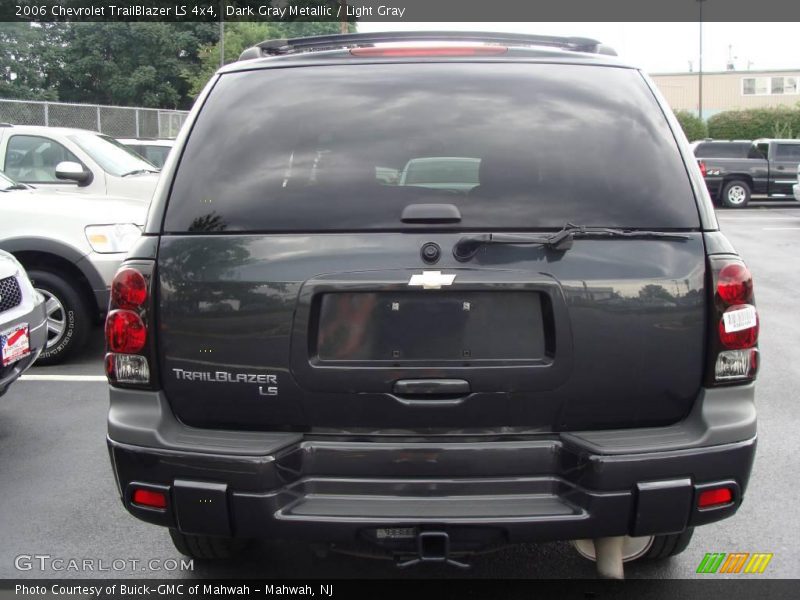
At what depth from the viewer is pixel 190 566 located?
3547 millimetres

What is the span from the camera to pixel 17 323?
5035 mm

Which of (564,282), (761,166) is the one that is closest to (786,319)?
(564,282)

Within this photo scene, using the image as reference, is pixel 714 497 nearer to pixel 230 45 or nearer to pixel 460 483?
pixel 460 483

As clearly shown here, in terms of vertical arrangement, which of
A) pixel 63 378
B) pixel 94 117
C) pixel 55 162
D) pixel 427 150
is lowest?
pixel 63 378

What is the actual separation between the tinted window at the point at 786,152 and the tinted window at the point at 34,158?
19821 mm

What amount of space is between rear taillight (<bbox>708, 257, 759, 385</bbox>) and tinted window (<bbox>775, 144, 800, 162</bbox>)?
2340 centimetres

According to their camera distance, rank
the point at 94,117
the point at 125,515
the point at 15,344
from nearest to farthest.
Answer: the point at 125,515 → the point at 15,344 → the point at 94,117

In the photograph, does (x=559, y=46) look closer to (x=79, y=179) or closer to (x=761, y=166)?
(x=79, y=179)

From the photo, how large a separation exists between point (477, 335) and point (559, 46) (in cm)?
137

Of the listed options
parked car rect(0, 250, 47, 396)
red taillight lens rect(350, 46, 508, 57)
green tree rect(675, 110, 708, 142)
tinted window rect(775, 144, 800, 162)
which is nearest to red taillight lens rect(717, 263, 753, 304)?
red taillight lens rect(350, 46, 508, 57)

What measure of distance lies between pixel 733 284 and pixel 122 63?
51.2 m

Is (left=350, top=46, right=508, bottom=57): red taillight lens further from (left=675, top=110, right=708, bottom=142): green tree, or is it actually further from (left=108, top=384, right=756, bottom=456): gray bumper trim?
(left=675, top=110, right=708, bottom=142): green tree

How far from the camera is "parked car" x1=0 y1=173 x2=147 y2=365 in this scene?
680 centimetres

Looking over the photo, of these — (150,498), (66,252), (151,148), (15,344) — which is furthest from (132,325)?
(151,148)
